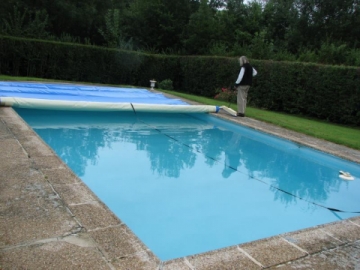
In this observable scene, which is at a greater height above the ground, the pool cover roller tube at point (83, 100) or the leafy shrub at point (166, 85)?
the leafy shrub at point (166, 85)

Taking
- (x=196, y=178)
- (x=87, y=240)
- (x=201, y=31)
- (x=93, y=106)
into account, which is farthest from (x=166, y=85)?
(x=87, y=240)

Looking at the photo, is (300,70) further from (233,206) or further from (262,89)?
(233,206)

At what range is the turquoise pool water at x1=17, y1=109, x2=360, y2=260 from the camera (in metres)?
3.49

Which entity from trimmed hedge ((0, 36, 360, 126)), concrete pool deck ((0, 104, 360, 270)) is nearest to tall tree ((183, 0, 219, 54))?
trimmed hedge ((0, 36, 360, 126))

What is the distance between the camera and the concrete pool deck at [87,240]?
2.02 metres

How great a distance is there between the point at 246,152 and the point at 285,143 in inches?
32.6

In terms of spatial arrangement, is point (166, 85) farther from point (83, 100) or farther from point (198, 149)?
point (198, 149)

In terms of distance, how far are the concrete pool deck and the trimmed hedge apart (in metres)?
7.34

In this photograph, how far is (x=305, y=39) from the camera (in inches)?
788

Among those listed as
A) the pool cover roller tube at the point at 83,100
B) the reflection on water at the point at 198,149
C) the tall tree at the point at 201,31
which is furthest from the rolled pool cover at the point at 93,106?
the tall tree at the point at 201,31

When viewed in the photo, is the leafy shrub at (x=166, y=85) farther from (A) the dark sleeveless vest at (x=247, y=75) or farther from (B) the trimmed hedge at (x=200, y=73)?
(A) the dark sleeveless vest at (x=247, y=75)

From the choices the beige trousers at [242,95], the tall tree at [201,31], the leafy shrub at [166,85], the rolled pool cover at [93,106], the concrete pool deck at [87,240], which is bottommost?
the concrete pool deck at [87,240]

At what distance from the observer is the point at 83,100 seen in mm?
7898

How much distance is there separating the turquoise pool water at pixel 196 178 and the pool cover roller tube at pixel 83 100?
1.26ft
